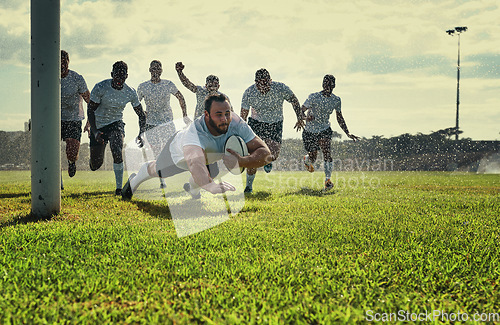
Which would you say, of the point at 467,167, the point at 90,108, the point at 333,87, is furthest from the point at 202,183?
the point at 467,167

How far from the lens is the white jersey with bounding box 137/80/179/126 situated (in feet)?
31.4

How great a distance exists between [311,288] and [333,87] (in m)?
7.88

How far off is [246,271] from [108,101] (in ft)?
19.9

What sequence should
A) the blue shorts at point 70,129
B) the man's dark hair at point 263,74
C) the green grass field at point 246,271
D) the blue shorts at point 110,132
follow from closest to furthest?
1. the green grass field at point 246,271
2. the blue shorts at point 110,132
3. the blue shorts at point 70,129
4. the man's dark hair at point 263,74

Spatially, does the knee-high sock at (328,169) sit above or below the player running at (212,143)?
below

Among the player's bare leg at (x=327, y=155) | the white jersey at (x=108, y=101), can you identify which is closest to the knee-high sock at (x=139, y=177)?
the white jersey at (x=108, y=101)

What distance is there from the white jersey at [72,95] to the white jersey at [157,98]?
150 cm

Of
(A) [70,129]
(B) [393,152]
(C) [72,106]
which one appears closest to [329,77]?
(C) [72,106]

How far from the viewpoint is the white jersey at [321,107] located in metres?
9.75

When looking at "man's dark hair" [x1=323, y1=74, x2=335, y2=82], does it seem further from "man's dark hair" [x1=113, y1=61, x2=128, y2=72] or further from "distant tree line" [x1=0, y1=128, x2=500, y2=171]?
"distant tree line" [x1=0, y1=128, x2=500, y2=171]

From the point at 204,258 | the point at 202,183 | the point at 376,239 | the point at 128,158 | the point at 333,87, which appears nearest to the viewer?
the point at 204,258

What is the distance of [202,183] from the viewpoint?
4.37 meters

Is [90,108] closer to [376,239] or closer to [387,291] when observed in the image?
[376,239]

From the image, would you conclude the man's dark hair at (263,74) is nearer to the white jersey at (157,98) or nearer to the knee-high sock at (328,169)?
the white jersey at (157,98)
